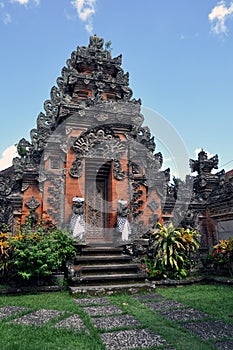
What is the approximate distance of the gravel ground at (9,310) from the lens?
4.41 m

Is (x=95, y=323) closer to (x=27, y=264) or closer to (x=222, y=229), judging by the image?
(x=27, y=264)

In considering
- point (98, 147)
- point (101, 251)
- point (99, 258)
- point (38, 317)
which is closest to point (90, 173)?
point (98, 147)

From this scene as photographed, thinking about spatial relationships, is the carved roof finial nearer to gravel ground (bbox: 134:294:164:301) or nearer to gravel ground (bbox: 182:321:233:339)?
gravel ground (bbox: 134:294:164:301)

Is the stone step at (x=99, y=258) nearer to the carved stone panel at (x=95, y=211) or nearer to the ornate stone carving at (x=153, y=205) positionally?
the carved stone panel at (x=95, y=211)

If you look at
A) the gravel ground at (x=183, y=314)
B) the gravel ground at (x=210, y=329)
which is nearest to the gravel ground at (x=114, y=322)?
the gravel ground at (x=183, y=314)

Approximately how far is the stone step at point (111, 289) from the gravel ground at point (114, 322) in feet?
5.99

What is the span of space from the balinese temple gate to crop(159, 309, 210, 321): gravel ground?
3972 millimetres

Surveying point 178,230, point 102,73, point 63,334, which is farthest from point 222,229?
point 102,73

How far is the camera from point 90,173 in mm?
10141

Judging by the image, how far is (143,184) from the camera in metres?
10.2

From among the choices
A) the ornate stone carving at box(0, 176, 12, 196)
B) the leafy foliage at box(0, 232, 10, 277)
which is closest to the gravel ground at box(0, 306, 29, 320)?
the leafy foliage at box(0, 232, 10, 277)

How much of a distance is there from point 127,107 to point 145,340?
8.83 m

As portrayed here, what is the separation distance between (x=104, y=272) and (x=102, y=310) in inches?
86.7

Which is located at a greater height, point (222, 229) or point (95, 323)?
point (222, 229)
